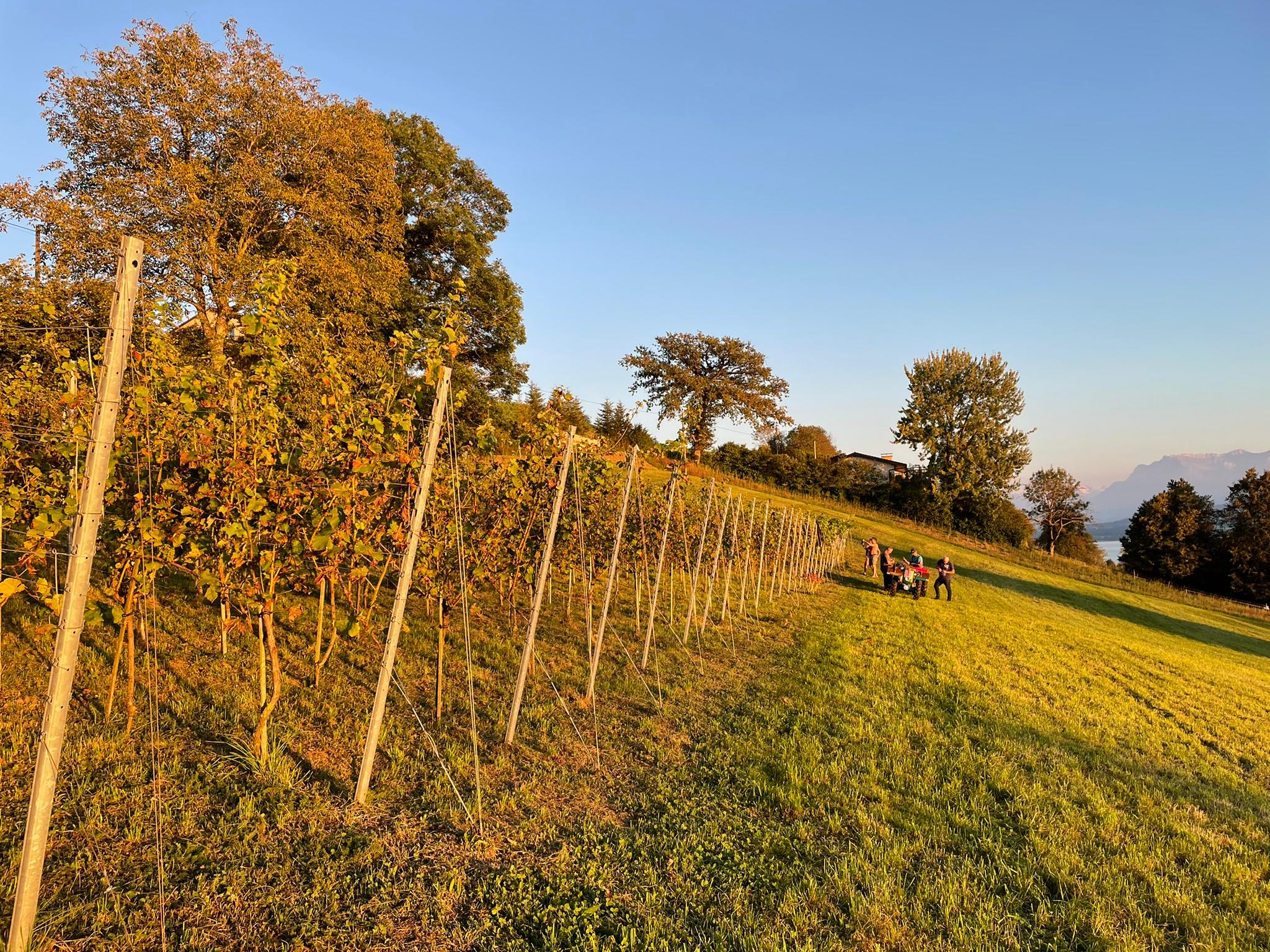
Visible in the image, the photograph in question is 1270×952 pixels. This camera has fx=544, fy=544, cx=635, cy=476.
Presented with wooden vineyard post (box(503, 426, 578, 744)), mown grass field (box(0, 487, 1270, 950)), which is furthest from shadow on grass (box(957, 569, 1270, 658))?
wooden vineyard post (box(503, 426, 578, 744))

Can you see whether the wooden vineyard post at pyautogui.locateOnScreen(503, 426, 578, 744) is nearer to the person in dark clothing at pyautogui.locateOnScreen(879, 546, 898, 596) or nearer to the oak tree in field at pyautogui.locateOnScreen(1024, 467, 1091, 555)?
the person in dark clothing at pyautogui.locateOnScreen(879, 546, 898, 596)

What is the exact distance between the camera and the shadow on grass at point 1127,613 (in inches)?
682

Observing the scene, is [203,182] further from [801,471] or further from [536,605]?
[801,471]

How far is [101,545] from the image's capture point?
14.0 ft

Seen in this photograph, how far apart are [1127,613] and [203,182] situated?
31875 millimetres

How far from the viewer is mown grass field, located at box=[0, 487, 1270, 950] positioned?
282 centimetres

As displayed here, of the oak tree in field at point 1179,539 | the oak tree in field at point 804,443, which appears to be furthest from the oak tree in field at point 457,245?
the oak tree in field at point 1179,539

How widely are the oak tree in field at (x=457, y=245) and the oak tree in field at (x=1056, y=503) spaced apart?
4908cm

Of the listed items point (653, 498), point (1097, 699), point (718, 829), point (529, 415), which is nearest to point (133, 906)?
point (718, 829)

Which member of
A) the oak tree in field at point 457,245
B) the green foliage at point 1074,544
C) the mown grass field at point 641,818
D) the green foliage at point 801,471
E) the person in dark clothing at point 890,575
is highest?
the oak tree in field at point 457,245

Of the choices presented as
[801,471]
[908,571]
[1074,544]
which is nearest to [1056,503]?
[1074,544]

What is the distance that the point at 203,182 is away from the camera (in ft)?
43.7

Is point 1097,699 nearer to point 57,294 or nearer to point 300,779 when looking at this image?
point 300,779

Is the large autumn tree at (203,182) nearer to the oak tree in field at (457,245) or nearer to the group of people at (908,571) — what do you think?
the oak tree in field at (457,245)
